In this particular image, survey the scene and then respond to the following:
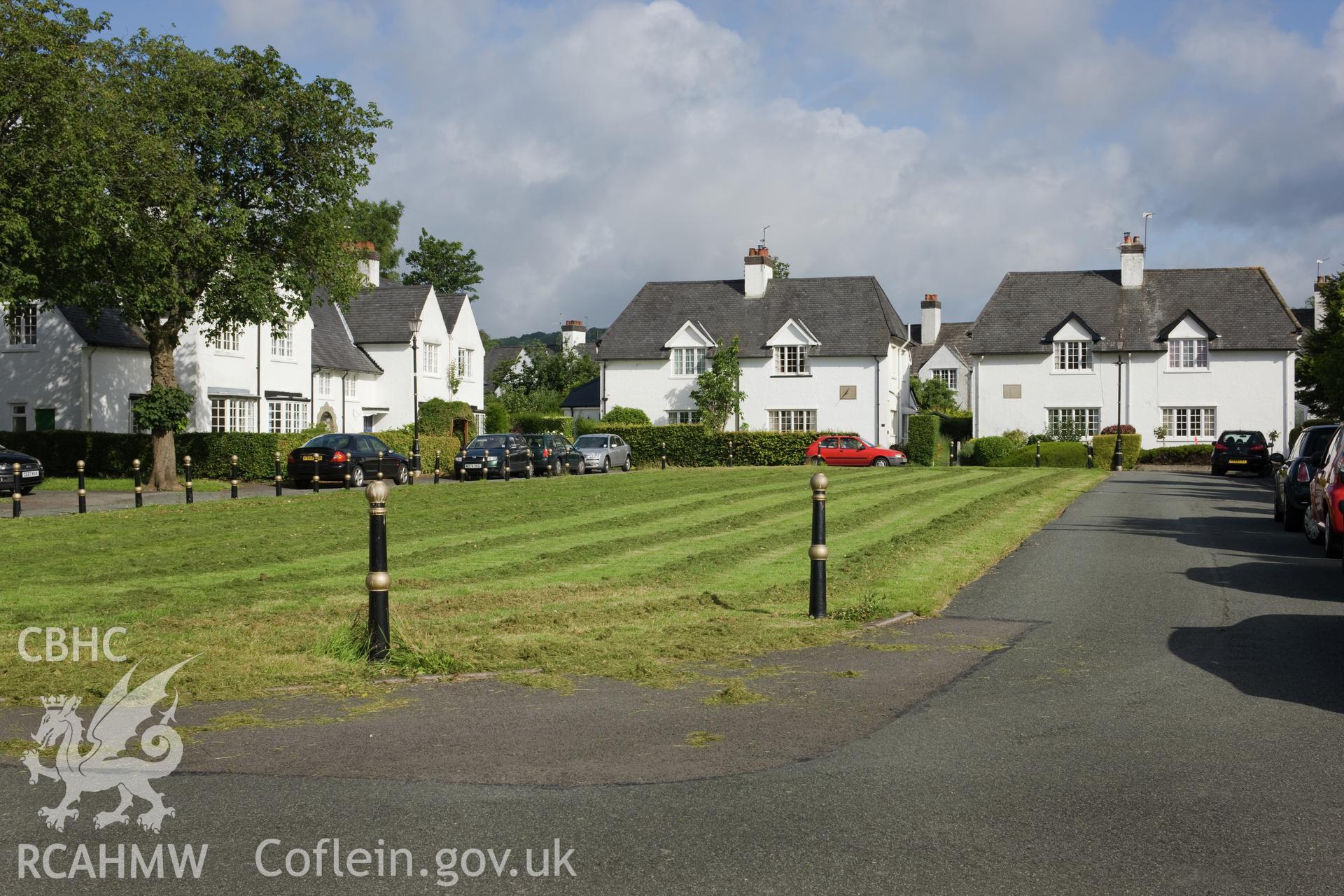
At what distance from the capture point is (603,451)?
4578 centimetres

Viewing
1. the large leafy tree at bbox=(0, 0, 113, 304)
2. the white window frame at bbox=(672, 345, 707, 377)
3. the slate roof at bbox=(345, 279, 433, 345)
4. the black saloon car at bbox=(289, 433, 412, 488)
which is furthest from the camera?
the white window frame at bbox=(672, 345, 707, 377)

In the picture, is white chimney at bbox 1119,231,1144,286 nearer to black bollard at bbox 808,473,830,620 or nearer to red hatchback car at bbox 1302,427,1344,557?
red hatchback car at bbox 1302,427,1344,557

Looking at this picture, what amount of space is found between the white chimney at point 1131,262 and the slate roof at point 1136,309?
1.39 ft

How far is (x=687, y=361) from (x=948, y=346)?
37855 mm

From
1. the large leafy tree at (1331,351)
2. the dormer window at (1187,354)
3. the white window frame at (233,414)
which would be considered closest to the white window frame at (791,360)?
the dormer window at (1187,354)

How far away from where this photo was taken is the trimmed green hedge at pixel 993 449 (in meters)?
48.9

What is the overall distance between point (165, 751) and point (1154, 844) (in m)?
4.56

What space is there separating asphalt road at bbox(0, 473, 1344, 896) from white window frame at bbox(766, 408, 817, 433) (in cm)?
5005

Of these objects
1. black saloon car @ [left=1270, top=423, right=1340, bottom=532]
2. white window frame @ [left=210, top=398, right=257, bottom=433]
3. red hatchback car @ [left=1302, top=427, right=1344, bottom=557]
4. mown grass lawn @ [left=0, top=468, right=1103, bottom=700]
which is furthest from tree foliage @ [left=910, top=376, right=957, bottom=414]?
red hatchback car @ [left=1302, top=427, right=1344, bottom=557]

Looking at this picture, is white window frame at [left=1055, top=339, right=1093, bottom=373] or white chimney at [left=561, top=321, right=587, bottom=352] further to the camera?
white chimney at [left=561, top=321, right=587, bottom=352]

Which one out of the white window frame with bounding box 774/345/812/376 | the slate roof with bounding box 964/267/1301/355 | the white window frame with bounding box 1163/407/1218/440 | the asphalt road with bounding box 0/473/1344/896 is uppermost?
the slate roof with bounding box 964/267/1301/355

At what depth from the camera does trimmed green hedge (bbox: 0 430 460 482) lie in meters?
37.4

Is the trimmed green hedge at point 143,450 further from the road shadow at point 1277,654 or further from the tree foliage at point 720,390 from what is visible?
the road shadow at point 1277,654

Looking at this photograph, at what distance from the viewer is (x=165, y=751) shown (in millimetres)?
5914
